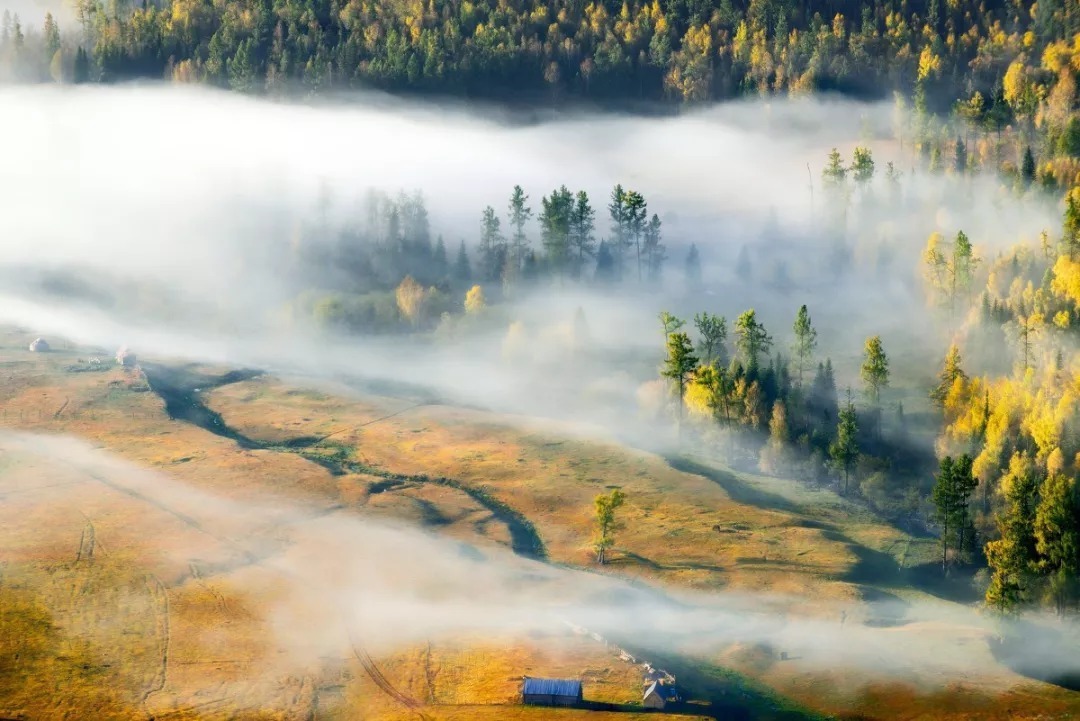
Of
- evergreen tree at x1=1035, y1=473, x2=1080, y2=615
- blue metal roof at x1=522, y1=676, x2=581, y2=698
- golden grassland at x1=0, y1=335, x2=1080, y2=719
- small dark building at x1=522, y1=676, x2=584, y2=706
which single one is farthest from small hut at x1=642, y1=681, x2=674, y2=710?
evergreen tree at x1=1035, y1=473, x2=1080, y2=615

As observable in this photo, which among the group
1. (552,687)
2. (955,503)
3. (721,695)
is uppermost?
(955,503)

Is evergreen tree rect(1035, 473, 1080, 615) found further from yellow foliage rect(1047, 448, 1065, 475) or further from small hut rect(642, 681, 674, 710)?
small hut rect(642, 681, 674, 710)

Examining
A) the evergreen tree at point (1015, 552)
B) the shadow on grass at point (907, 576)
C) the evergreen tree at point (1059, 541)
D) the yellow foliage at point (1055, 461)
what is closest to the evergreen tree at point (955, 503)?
the shadow on grass at point (907, 576)

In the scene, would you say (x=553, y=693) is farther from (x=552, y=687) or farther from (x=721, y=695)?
(x=721, y=695)

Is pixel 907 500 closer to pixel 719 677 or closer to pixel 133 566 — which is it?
pixel 719 677

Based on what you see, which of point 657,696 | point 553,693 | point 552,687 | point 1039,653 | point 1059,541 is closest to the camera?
point 657,696

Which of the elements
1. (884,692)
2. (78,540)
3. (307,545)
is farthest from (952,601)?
(78,540)

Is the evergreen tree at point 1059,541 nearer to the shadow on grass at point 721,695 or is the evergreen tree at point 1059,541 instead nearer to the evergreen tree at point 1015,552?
the evergreen tree at point 1015,552

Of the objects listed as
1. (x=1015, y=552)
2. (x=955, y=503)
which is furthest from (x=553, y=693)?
(x=955, y=503)

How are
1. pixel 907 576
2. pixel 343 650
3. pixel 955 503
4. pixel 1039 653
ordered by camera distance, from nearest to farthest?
pixel 1039 653, pixel 343 650, pixel 907 576, pixel 955 503
